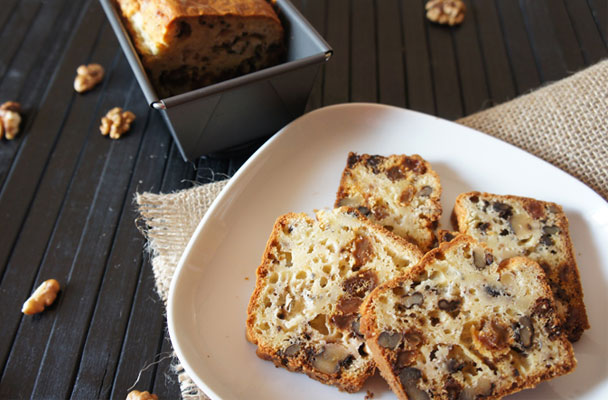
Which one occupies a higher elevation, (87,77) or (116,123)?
(87,77)

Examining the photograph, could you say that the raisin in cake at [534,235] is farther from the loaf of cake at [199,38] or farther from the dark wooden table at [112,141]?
the loaf of cake at [199,38]

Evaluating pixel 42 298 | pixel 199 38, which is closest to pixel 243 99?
pixel 199 38

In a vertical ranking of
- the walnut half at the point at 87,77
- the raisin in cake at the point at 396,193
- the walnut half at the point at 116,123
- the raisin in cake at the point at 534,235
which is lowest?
the raisin in cake at the point at 534,235

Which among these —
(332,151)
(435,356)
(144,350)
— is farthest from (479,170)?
(144,350)

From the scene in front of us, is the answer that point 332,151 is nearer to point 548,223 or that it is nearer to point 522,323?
point 548,223

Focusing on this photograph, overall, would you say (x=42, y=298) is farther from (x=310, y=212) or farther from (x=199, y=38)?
(x=199, y=38)

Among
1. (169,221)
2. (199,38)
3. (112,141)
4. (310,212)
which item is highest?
(199,38)

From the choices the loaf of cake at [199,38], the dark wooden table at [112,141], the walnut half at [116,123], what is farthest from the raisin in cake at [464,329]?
the walnut half at [116,123]
